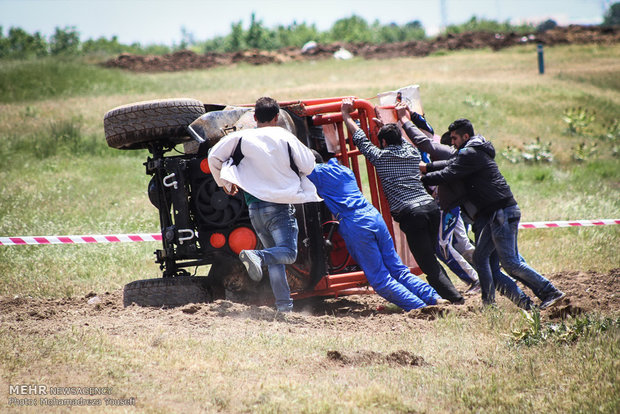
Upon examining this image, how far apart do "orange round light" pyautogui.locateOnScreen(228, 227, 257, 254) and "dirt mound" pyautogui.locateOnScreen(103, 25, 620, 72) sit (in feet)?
100

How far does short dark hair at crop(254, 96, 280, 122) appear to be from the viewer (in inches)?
259

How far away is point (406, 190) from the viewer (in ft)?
23.6

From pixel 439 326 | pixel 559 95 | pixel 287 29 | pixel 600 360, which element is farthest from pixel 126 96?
pixel 287 29

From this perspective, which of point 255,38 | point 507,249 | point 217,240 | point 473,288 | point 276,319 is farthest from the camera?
point 255,38

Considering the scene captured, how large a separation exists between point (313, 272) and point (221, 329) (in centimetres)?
147

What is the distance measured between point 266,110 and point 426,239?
216cm

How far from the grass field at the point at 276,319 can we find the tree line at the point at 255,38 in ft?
77.4

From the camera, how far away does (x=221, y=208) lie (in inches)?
275

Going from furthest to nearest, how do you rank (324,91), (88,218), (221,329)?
(324,91) < (88,218) < (221,329)

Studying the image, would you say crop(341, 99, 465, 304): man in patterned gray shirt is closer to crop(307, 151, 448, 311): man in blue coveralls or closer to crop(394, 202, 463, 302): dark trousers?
crop(394, 202, 463, 302): dark trousers

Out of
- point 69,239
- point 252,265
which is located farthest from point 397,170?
point 69,239

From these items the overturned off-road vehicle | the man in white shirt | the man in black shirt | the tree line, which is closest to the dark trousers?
the man in black shirt

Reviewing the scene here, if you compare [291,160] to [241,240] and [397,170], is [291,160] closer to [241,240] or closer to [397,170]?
[241,240]

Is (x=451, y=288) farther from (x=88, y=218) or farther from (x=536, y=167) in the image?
(x=536, y=167)
